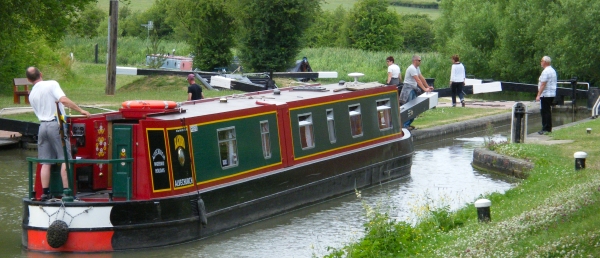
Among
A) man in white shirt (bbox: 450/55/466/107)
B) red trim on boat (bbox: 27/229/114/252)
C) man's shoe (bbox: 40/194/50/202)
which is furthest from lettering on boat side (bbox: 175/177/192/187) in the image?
man in white shirt (bbox: 450/55/466/107)

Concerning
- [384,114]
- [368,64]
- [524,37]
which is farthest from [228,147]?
[368,64]

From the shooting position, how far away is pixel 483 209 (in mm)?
9008

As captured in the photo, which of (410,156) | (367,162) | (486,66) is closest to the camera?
(367,162)

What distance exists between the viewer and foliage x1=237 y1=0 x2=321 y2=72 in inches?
1319

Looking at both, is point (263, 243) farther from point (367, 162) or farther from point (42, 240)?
point (367, 162)

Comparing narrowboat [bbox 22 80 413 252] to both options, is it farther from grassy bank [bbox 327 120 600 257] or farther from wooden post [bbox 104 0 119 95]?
wooden post [bbox 104 0 119 95]

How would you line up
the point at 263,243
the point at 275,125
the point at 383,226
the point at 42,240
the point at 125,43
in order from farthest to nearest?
the point at 125,43, the point at 275,125, the point at 263,243, the point at 42,240, the point at 383,226

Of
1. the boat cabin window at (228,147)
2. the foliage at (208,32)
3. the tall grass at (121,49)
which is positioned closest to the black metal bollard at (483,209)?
the boat cabin window at (228,147)

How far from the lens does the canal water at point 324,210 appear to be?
1050 centimetres

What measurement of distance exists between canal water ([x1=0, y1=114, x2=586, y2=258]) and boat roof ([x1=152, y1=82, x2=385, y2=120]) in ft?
5.34

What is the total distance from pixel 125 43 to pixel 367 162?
119 ft

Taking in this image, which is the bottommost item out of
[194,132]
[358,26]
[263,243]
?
[263,243]

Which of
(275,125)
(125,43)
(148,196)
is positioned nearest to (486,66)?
(125,43)

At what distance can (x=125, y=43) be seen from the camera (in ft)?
161
